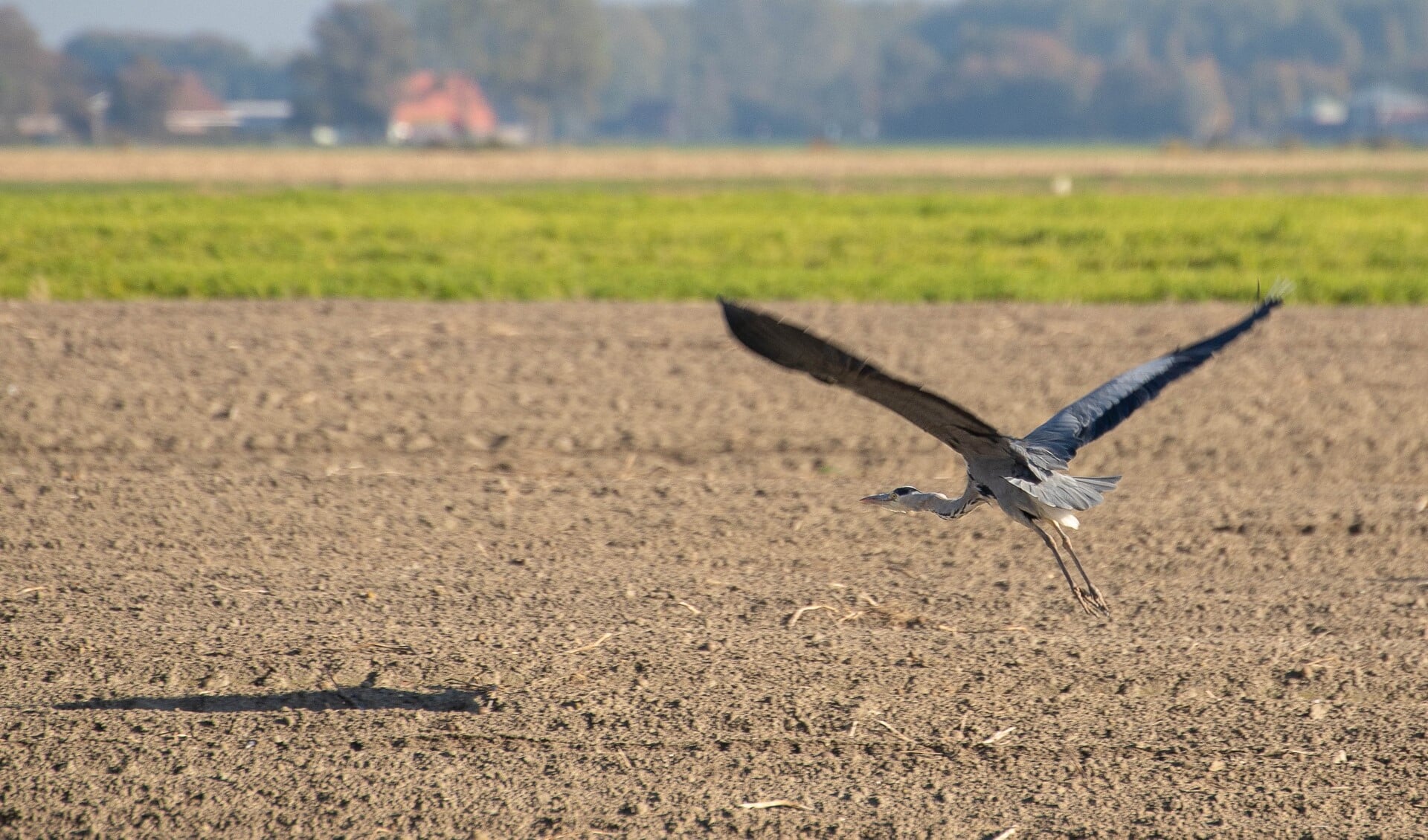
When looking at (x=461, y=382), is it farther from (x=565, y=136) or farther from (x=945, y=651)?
(x=565, y=136)

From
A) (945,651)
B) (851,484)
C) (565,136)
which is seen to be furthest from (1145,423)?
(565,136)

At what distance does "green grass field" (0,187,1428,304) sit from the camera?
1628 centimetres

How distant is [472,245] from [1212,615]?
15239 millimetres

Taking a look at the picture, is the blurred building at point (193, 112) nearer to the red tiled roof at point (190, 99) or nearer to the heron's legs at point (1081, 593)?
the red tiled roof at point (190, 99)

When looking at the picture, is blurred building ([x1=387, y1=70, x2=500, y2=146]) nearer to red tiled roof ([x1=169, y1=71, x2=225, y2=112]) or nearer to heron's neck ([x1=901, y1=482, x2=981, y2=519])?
red tiled roof ([x1=169, y1=71, x2=225, y2=112])

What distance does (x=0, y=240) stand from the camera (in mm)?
19844

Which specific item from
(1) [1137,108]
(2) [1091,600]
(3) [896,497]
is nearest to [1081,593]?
(2) [1091,600]

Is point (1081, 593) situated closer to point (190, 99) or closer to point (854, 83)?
point (190, 99)

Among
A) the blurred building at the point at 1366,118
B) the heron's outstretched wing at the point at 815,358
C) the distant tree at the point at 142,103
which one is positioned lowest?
the blurred building at the point at 1366,118

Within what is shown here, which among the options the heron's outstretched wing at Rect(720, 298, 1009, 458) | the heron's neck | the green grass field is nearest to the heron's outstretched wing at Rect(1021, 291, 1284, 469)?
the heron's neck

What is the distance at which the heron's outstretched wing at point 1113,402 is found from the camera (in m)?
5.39

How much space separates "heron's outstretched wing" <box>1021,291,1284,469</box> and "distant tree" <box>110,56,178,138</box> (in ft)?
467

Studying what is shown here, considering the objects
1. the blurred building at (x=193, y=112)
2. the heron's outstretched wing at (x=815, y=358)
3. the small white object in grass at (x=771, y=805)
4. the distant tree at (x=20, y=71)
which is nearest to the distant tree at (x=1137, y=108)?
the blurred building at (x=193, y=112)

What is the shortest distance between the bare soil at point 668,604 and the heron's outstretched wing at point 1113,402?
1066mm
